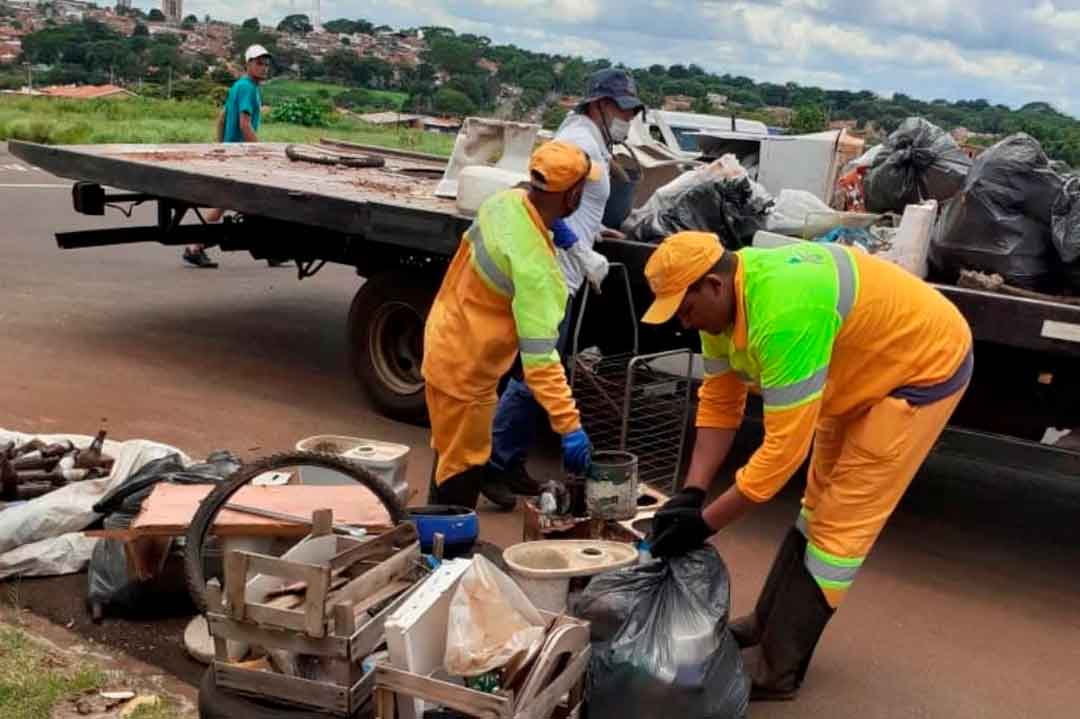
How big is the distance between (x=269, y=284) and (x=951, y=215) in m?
6.53

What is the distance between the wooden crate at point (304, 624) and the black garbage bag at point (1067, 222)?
296 cm

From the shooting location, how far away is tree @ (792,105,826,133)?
328 inches

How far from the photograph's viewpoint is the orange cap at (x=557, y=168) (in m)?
4.28

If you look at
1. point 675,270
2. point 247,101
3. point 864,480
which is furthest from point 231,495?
point 247,101

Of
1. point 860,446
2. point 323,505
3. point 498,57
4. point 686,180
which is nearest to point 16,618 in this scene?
point 323,505

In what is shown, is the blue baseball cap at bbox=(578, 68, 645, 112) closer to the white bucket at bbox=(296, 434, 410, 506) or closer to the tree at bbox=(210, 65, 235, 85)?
the white bucket at bbox=(296, 434, 410, 506)

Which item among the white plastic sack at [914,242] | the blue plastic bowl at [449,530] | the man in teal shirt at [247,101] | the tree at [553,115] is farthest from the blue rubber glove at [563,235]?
the man in teal shirt at [247,101]

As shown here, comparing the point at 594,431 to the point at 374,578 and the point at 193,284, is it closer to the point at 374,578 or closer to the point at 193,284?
the point at 374,578

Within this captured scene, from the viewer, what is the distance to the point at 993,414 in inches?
200

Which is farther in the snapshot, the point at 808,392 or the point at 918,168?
the point at 918,168

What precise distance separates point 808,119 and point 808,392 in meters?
5.73

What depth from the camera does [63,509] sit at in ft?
14.8

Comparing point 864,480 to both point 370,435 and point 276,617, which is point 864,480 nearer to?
point 276,617

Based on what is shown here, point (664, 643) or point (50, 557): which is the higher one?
point (664, 643)
